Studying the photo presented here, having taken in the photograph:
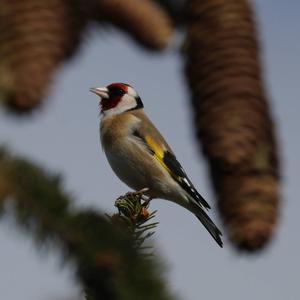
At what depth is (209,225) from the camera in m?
5.70

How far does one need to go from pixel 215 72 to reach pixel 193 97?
6cm

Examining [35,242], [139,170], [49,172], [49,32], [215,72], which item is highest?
[139,170]

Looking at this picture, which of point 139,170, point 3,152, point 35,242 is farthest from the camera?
point 139,170

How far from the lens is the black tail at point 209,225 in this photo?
5637 mm

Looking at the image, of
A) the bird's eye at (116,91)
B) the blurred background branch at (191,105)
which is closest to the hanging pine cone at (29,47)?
the blurred background branch at (191,105)

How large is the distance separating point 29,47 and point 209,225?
497 centimetres

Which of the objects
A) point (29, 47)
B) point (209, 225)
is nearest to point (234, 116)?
point (29, 47)

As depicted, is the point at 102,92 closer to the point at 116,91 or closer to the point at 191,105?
the point at 116,91

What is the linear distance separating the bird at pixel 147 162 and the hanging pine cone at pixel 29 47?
4494 mm

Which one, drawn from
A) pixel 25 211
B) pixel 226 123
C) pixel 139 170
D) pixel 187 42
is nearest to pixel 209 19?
pixel 187 42

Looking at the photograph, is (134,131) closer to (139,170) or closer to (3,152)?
(139,170)

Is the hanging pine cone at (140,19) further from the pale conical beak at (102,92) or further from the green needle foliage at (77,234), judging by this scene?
the pale conical beak at (102,92)

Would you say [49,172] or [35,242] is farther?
[49,172]

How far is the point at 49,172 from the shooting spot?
3.13 ft
